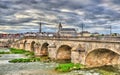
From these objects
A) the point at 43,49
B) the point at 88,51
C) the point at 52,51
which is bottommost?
the point at 43,49

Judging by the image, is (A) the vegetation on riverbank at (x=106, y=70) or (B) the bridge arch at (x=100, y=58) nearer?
(A) the vegetation on riverbank at (x=106, y=70)

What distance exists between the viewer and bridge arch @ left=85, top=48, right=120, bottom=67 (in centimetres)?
4044

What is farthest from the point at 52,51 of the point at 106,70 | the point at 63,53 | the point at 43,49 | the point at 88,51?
the point at 106,70

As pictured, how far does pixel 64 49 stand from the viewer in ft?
189

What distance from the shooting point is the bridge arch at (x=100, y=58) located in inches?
1592

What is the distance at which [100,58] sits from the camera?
137 feet

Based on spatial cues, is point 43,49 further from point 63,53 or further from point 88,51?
point 88,51

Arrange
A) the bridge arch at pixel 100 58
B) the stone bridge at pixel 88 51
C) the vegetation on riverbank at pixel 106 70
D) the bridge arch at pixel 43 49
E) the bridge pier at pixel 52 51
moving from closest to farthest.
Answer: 1. the stone bridge at pixel 88 51
2. the vegetation on riverbank at pixel 106 70
3. the bridge arch at pixel 100 58
4. the bridge pier at pixel 52 51
5. the bridge arch at pixel 43 49

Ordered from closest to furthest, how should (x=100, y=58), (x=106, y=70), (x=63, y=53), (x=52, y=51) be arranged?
1. (x=106, y=70)
2. (x=100, y=58)
3. (x=63, y=53)
4. (x=52, y=51)

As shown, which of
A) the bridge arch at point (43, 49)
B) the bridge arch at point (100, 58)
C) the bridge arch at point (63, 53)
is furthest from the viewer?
the bridge arch at point (43, 49)

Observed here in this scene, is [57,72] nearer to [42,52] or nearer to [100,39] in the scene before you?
[100,39]

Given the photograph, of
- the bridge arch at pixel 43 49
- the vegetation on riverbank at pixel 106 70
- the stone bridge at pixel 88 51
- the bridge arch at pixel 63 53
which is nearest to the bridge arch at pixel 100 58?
the stone bridge at pixel 88 51

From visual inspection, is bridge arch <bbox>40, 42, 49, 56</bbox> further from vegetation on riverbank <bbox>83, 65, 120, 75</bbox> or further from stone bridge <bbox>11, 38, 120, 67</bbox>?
vegetation on riverbank <bbox>83, 65, 120, 75</bbox>

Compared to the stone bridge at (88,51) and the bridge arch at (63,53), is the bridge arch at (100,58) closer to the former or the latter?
the stone bridge at (88,51)
